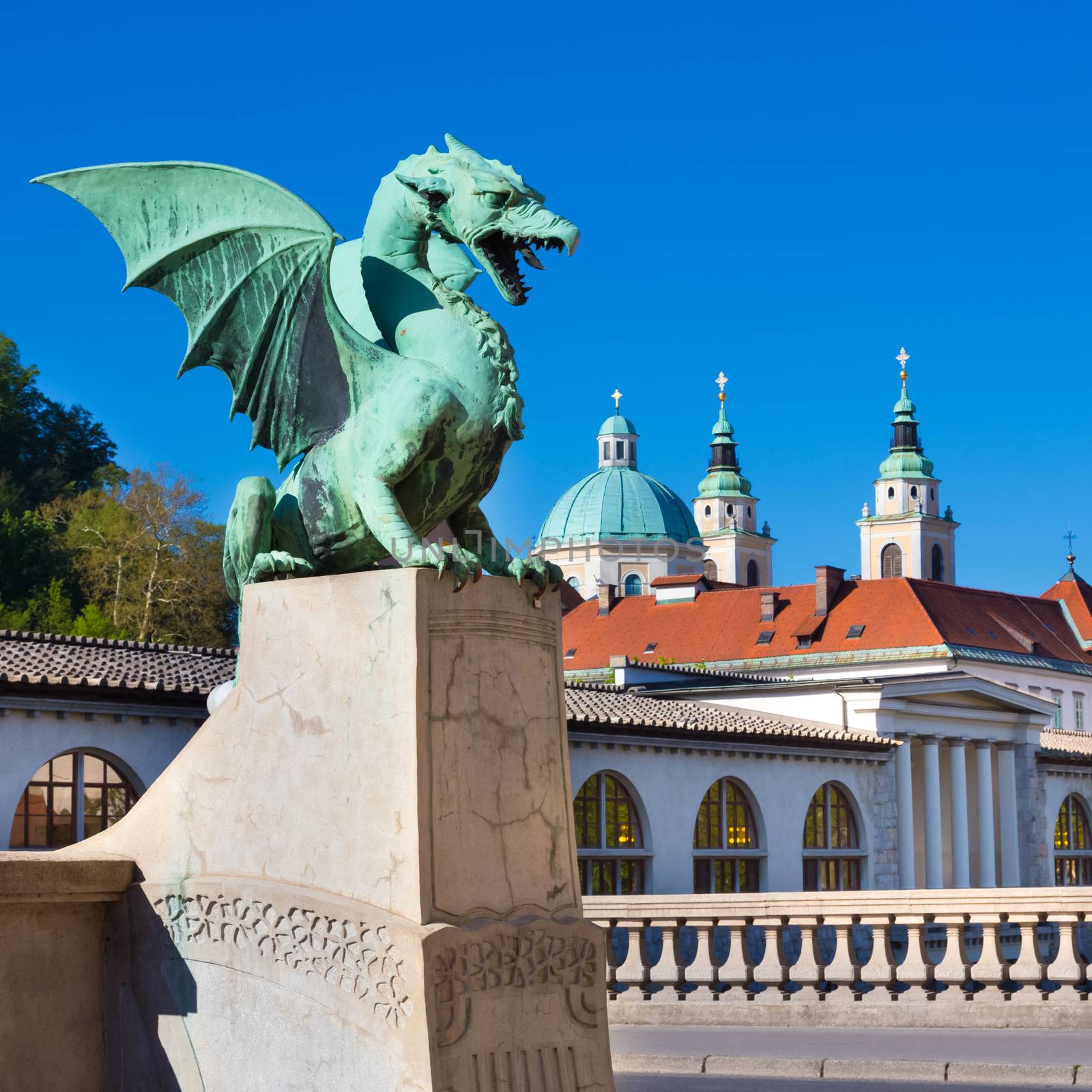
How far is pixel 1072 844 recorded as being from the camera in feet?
176

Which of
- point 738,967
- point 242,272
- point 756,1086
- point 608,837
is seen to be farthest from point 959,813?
point 242,272

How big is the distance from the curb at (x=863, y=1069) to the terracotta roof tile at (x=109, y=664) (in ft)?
52.3

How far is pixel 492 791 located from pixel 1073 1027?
8478 millimetres

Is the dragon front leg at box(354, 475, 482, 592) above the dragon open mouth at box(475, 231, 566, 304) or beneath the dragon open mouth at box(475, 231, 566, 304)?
beneath

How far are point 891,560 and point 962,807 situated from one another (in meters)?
98.1

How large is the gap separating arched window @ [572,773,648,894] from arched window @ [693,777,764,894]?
194 cm

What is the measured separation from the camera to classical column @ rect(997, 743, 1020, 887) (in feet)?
170

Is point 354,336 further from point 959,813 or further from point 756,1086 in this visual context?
point 959,813

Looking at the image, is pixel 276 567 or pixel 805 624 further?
pixel 805 624

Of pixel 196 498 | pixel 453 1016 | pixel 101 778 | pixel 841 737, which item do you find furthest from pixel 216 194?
pixel 196 498

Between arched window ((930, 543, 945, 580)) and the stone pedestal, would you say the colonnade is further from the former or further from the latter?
arched window ((930, 543, 945, 580))

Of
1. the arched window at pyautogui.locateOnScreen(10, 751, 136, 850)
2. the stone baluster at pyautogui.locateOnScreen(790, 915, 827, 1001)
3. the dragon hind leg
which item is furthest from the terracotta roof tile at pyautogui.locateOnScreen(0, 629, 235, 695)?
the dragon hind leg

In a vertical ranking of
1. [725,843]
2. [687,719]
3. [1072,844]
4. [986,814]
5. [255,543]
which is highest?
[687,719]

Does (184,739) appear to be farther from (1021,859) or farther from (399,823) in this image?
(1021,859)
